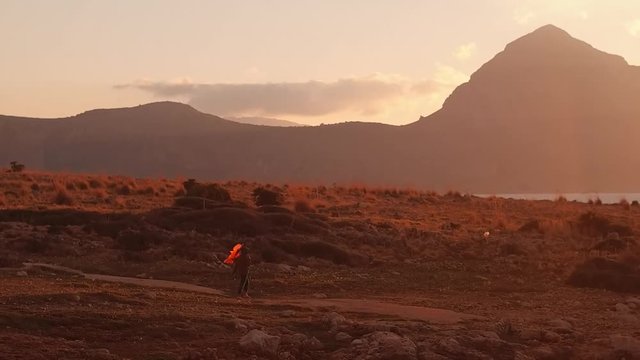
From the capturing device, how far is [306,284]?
22438mm

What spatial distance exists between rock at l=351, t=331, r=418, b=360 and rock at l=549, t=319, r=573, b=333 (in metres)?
3.70

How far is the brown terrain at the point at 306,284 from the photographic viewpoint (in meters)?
13.2

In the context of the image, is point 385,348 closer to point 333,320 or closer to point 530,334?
point 333,320

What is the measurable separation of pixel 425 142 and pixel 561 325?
414ft

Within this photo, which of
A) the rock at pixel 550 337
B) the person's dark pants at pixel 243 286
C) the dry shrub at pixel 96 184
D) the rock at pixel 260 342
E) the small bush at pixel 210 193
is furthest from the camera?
the dry shrub at pixel 96 184

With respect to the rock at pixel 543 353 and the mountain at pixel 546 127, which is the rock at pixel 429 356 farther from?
the mountain at pixel 546 127

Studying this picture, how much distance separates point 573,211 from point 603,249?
2236 cm

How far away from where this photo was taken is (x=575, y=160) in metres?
147

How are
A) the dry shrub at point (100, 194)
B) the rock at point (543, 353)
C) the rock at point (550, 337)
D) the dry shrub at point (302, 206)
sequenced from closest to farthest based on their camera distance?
1. the rock at point (543, 353)
2. the rock at point (550, 337)
3. the dry shrub at point (302, 206)
4. the dry shrub at point (100, 194)

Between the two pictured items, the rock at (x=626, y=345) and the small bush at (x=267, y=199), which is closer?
the rock at (x=626, y=345)

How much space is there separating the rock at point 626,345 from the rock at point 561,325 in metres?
1.36

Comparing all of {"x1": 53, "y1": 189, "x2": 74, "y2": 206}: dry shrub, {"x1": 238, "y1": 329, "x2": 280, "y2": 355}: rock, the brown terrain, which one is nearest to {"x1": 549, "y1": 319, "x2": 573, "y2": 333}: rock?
the brown terrain

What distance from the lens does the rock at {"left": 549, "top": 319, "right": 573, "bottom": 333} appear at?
615 inches

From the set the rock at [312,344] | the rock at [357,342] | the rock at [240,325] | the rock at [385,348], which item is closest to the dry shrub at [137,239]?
the rock at [240,325]
